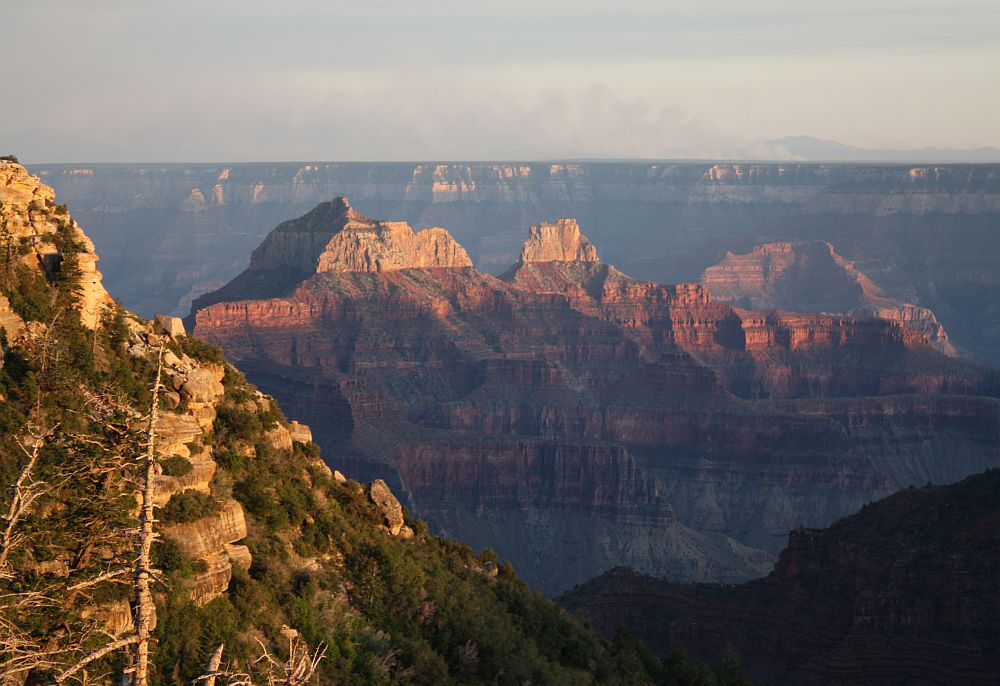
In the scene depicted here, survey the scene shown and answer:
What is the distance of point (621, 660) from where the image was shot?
45.4m

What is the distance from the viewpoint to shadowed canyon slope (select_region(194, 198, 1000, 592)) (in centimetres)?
11525

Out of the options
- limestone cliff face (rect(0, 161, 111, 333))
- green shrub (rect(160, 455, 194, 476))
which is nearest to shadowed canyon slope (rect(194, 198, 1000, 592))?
limestone cliff face (rect(0, 161, 111, 333))

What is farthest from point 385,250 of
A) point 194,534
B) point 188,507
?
point 194,534

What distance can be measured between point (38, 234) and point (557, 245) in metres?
144

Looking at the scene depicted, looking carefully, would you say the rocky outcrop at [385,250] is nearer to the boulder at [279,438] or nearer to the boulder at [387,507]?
the boulder at [387,507]

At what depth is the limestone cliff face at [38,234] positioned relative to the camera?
35969 mm

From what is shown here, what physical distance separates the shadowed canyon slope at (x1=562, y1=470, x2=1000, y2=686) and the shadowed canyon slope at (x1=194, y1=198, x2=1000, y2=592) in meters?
35.0

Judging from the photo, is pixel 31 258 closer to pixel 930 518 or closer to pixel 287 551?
pixel 287 551

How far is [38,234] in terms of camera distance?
121 feet

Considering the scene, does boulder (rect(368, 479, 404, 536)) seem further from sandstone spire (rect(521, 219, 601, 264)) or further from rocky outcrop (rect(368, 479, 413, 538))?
A: sandstone spire (rect(521, 219, 601, 264))

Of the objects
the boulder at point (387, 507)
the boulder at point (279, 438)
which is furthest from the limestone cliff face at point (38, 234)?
the boulder at point (387, 507)

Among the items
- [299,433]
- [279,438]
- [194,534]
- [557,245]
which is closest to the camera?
[194,534]

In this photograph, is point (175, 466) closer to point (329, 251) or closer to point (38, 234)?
point (38, 234)

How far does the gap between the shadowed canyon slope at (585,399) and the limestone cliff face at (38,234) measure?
222 feet
